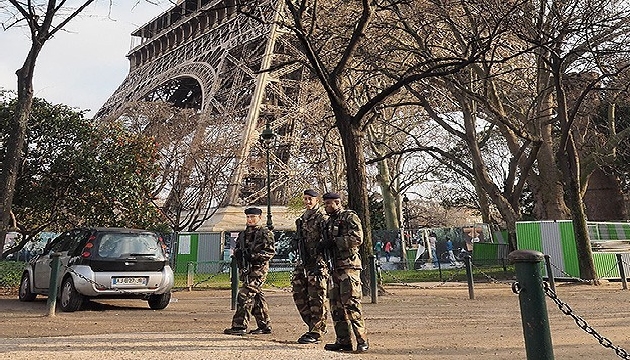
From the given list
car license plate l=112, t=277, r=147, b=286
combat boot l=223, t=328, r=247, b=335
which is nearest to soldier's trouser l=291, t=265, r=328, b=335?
combat boot l=223, t=328, r=247, b=335

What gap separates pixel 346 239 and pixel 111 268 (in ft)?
16.1

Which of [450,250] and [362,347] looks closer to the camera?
[362,347]

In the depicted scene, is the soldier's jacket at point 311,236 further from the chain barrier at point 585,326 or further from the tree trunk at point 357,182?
the tree trunk at point 357,182

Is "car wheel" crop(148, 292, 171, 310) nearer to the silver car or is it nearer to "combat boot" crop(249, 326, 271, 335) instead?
the silver car

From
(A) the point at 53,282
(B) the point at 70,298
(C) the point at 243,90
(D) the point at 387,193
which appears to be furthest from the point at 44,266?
(C) the point at 243,90

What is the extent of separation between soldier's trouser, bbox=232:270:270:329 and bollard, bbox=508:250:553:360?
3.64 m

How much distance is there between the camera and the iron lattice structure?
29734mm

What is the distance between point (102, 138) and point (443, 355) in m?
12.3

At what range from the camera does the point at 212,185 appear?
25.9 m

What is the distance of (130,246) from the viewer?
883 centimetres

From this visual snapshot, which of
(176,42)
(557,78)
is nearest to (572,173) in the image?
(557,78)

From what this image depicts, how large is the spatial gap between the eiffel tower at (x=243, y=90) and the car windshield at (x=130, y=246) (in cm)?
1787

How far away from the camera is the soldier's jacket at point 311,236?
558 centimetres

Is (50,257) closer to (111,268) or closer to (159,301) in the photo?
(111,268)
